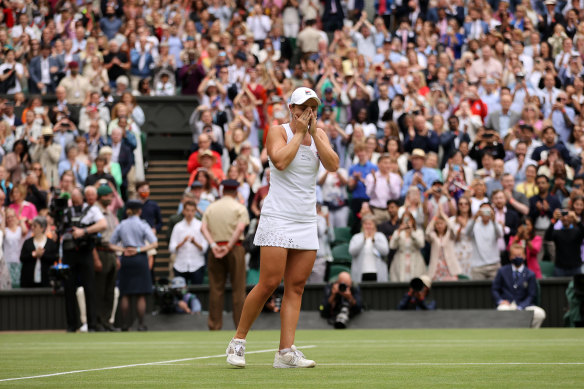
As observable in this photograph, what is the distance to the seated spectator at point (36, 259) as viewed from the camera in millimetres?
20250

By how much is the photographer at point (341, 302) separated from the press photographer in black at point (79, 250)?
354 centimetres

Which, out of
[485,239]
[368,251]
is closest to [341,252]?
[368,251]

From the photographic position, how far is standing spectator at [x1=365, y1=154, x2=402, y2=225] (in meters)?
21.2

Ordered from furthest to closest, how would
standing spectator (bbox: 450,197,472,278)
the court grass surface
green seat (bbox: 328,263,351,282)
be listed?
green seat (bbox: 328,263,351,282), standing spectator (bbox: 450,197,472,278), the court grass surface

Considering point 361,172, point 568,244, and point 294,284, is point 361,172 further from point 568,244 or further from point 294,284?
point 294,284

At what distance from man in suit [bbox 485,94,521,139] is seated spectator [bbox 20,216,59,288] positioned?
9168 mm

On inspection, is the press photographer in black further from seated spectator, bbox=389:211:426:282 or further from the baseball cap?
the baseball cap

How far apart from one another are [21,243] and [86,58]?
6.36 m

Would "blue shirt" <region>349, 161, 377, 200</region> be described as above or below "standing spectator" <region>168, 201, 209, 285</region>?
above

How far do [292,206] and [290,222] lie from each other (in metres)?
0.12

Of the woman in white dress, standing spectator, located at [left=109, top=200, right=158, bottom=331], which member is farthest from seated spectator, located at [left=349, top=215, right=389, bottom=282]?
the woman in white dress

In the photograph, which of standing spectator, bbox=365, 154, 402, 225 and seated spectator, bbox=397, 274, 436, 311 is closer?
Result: seated spectator, bbox=397, 274, 436, 311

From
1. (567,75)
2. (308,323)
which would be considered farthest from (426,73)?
(308,323)

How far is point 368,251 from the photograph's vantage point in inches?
767
